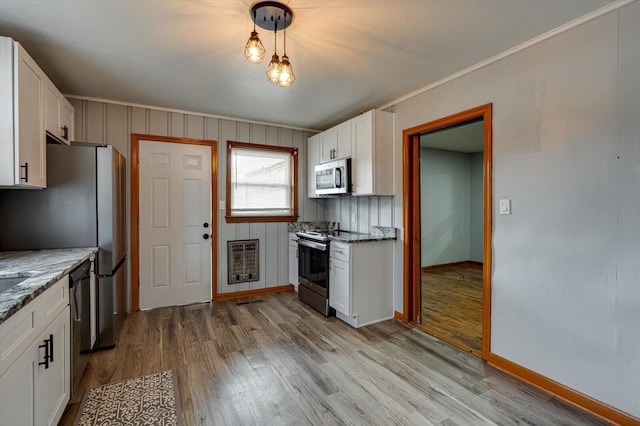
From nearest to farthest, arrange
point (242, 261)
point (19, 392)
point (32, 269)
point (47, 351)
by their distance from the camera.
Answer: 1. point (19, 392)
2. point (47, 351)
3. point (32, 269)
4. point (242, 261)

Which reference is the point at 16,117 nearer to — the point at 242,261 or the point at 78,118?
the point at 78,118

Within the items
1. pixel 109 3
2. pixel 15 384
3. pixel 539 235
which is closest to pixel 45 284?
pixel 15 384

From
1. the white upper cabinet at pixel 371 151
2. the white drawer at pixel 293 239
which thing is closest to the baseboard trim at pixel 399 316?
the white upper cabinet at pixel 371 151

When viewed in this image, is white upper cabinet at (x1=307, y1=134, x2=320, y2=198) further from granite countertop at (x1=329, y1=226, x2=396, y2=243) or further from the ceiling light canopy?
the ceiling light canopy

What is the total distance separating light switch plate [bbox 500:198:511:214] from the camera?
2.34 metres

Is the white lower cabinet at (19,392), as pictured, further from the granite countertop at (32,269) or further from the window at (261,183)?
the window at (261,183)

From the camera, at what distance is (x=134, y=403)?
1.96m

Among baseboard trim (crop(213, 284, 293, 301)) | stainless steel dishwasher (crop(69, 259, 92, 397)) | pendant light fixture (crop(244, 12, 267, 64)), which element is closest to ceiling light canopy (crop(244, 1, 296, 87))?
pendant light fixture (crop(244, 12, 267, 64))

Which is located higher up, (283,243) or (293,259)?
(283,243)

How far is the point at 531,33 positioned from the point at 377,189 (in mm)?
1771

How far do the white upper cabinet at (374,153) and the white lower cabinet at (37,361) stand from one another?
8.77ft

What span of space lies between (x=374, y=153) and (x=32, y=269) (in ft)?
9.49

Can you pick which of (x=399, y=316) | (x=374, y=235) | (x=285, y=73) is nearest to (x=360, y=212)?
(x=374, y=235)

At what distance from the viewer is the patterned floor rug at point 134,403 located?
5.92 ft
